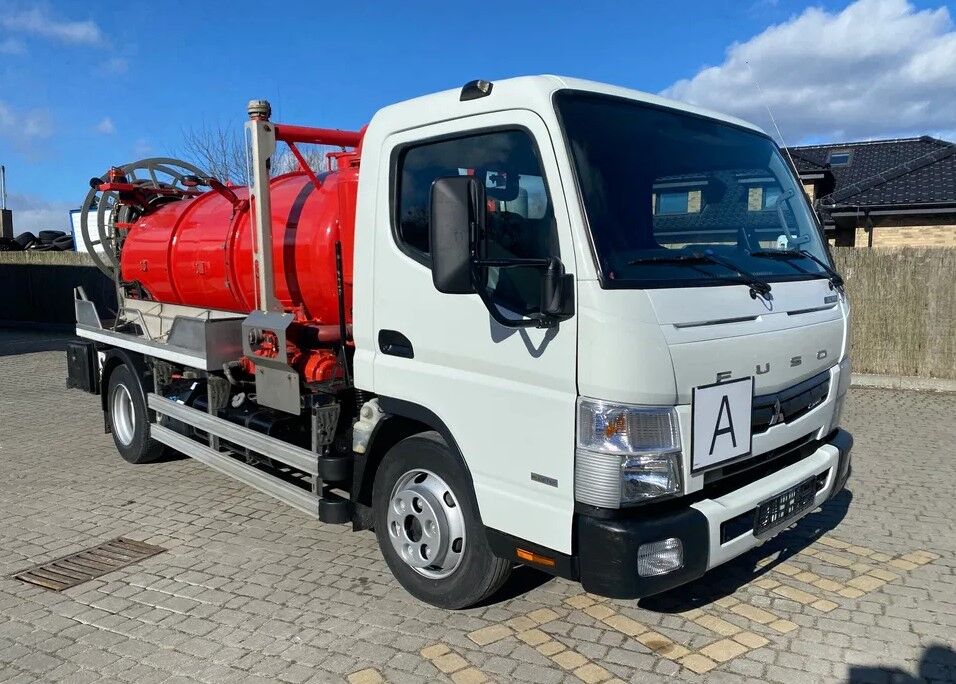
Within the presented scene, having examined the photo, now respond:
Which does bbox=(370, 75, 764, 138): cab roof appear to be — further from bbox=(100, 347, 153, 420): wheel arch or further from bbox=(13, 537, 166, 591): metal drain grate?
bbox=(100, 347, 153, 420): wheel arch

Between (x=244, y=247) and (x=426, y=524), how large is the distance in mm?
2759

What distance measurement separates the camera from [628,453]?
300cm

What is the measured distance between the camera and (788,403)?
11.9 feet

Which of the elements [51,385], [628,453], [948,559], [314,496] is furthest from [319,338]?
[51,385]

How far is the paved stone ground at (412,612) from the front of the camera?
354 centimetres

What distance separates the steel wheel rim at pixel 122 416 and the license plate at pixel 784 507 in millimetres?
5876

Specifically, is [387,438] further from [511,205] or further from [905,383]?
[905,383]

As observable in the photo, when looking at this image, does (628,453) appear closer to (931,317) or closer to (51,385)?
(931,317)

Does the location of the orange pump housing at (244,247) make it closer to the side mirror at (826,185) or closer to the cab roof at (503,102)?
the cab roof at (503,102)

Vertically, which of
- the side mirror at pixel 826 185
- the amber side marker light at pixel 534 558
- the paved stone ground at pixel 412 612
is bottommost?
the paved stone ground at pixel 412 612

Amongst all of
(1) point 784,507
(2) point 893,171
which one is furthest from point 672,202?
(2) point 893,171

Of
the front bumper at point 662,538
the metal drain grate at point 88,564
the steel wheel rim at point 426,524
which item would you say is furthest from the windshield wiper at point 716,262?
the metal drain grate at point 88,564

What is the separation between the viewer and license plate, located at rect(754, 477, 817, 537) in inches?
136

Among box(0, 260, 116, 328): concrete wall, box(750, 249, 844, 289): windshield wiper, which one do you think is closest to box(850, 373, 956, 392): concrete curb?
box(750, 249, 844, 289): windshield wiper
